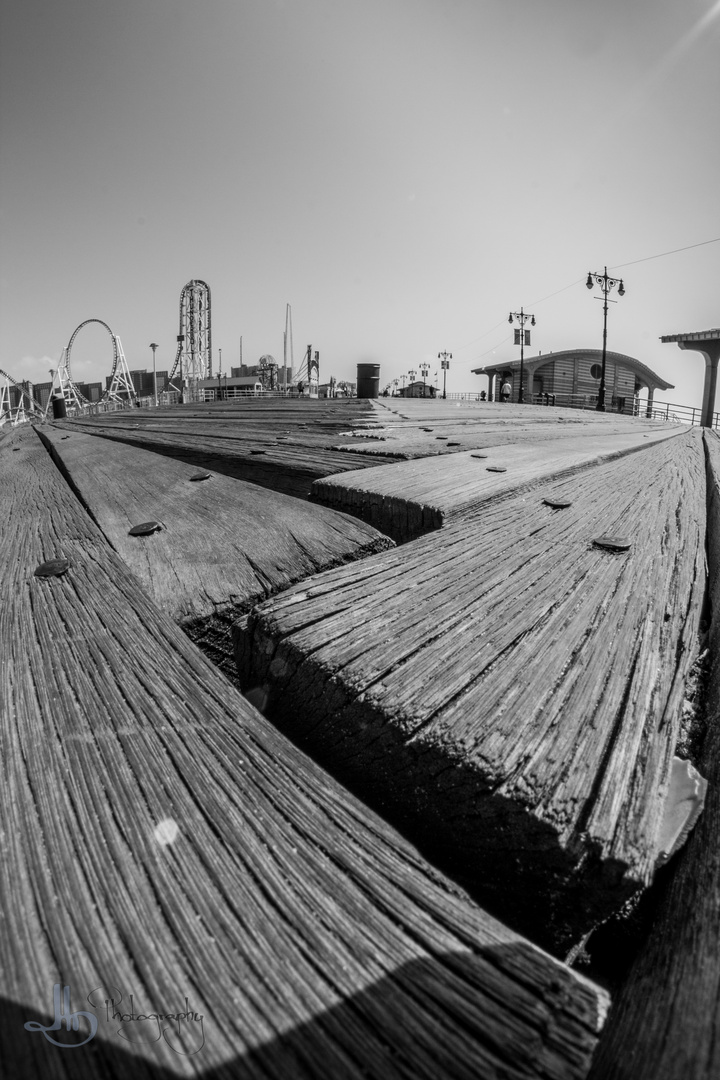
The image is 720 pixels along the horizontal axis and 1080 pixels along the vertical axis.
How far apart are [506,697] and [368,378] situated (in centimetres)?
626

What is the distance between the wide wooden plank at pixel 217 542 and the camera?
77 centimetres

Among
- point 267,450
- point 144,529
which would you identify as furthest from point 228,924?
point 267,450

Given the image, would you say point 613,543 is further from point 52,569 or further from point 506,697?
point 52,569

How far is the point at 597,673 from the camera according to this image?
543 mm

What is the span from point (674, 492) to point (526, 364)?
119 feet

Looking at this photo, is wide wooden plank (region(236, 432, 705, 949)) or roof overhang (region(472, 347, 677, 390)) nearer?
wide wooden plank (region(236, 432, 705, 949))

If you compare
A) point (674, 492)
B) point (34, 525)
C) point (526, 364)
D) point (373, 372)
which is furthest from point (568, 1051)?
point (526, 364)

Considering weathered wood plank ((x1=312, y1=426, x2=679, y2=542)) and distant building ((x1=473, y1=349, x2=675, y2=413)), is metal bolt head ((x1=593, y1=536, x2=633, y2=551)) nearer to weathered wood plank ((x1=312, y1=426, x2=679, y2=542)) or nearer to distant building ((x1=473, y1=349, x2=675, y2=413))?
weathered wood plank ((x1=312, y1=426, x2=679, y2=542))

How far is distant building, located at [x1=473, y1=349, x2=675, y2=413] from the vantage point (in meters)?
35.0

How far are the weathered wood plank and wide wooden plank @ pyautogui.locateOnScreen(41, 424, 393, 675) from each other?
0.22 feet

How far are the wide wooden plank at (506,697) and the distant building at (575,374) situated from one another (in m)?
35.5

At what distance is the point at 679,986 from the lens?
1.07 ft

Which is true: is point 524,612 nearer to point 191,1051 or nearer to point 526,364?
point 191,1051

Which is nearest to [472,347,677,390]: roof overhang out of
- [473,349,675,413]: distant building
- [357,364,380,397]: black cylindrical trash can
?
[473,349,675,413]: distant building
